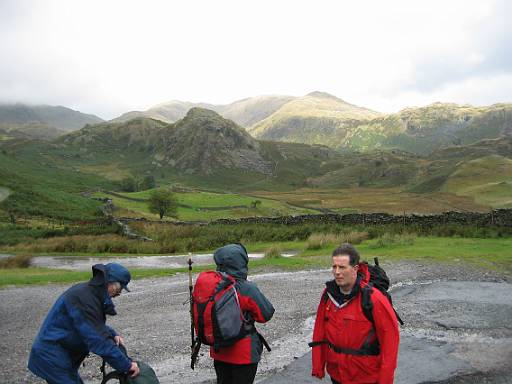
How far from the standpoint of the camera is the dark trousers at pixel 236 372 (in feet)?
19.2

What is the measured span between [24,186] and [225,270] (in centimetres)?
9484

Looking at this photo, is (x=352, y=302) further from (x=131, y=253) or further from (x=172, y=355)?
(x=131, y=253)

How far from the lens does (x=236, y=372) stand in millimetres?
5879

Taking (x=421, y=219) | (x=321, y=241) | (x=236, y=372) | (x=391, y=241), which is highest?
(x=236, y=372)

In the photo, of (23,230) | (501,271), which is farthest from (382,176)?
(501,271)

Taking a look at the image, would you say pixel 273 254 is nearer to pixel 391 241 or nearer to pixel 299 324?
pixel 391 241

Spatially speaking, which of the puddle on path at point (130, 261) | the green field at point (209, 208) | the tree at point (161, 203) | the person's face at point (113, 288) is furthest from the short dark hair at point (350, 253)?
the green field at point (209, 208)

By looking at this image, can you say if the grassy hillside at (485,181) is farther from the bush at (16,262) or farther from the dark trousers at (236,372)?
the dark trousers at (236,372)

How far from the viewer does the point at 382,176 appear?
7343 inches

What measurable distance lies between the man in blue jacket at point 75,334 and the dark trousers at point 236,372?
45.5 inches

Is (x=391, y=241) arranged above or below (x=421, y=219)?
below

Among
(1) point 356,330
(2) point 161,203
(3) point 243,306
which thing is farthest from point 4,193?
(1) point 356,330

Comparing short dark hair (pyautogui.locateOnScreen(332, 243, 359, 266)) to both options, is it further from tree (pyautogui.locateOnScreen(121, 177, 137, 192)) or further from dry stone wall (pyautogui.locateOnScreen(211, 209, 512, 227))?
tree (pyautogui.locateOnScreen(121, 177, 137, 192))

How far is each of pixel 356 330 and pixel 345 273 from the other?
63 centimetres
